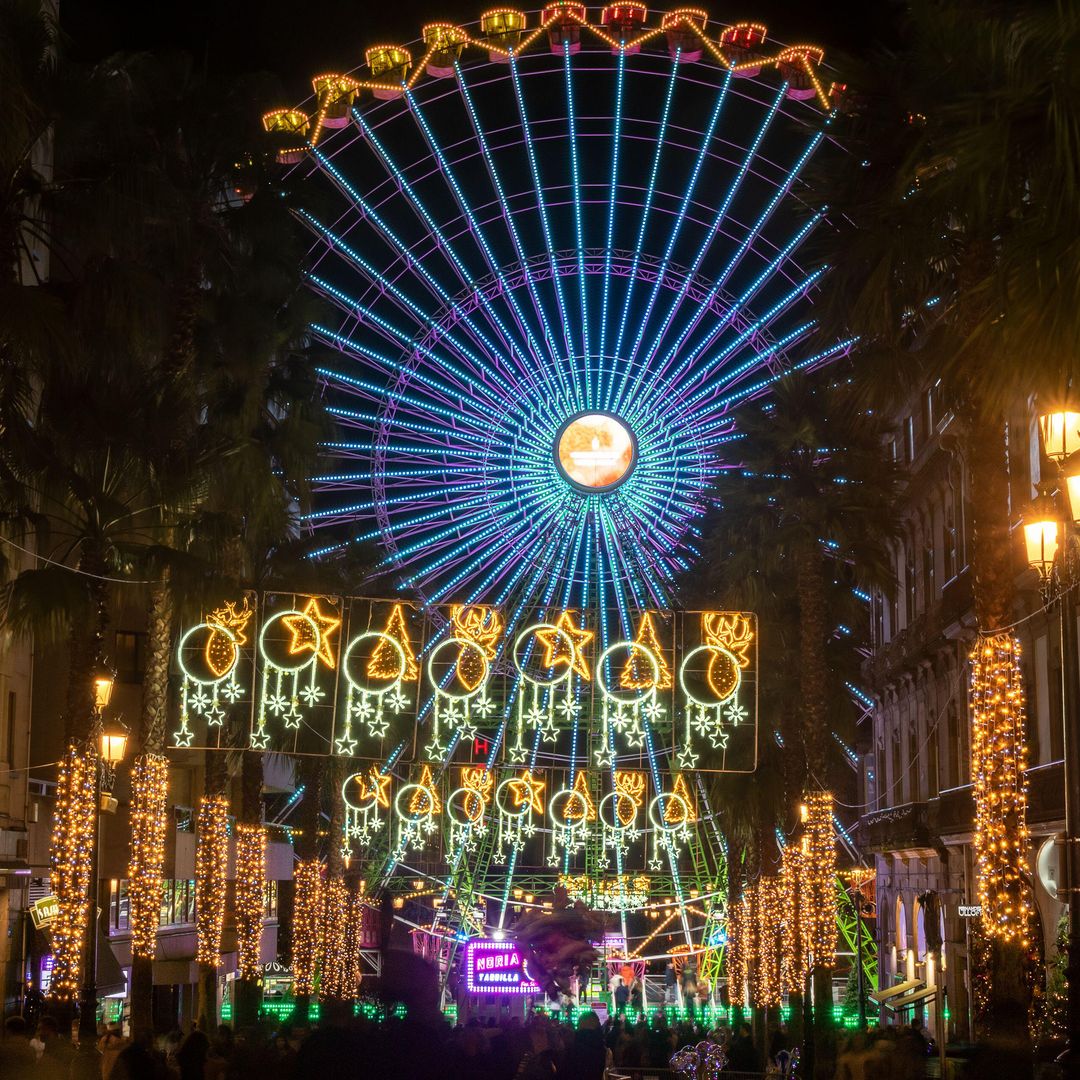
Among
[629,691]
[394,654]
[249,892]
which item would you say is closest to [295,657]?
[394,654]

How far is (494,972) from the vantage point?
38.7 metres

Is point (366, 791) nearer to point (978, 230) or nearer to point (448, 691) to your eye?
point (448, 691)

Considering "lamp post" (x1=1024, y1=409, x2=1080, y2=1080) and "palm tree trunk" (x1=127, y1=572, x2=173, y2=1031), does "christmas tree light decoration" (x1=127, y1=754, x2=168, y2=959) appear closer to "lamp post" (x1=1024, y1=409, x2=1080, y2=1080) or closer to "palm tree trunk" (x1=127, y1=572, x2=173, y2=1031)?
"palm tree trunk" (x1=127, y1=572, x2=173, y2=1031)

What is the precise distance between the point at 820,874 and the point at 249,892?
37.2 feet

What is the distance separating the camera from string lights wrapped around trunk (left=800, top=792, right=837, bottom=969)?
29719 millimetres

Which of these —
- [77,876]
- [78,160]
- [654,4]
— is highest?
[654,4]

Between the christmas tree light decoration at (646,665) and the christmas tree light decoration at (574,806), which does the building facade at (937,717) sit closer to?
the christmas tree light decoration at (646,665)

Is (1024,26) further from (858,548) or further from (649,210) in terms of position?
(649,210)

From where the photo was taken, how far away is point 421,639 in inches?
1141

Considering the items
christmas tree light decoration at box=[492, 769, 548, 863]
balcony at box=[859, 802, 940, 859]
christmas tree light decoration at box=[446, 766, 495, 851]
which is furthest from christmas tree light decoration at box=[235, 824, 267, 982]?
balcony at box=[859, 802, 940, 859]

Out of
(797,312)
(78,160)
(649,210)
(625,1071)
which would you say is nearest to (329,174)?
(649,210)

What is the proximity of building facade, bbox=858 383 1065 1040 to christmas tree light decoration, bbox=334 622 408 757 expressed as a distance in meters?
9.94

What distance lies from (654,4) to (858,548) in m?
14.6

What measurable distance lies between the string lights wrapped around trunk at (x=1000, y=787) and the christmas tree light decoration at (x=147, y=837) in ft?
38.2
